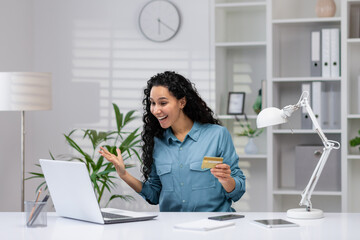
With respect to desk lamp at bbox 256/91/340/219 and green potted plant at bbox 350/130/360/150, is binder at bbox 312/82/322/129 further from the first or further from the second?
desk lamp at bbox 256/91/340/219

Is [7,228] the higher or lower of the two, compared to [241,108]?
lower

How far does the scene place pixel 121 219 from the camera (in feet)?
7.36

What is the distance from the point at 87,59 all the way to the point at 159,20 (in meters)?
0.66

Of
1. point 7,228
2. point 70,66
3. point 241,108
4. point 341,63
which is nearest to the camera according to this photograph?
point 7,228

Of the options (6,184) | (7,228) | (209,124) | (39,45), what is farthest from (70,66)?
(7,228)

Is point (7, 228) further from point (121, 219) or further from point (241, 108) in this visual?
point (241, 108)

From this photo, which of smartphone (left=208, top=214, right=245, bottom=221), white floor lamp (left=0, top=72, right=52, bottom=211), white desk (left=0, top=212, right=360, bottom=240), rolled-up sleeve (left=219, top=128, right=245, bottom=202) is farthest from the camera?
white floor lamp (left=0, top=72, right=52, bottom=211)

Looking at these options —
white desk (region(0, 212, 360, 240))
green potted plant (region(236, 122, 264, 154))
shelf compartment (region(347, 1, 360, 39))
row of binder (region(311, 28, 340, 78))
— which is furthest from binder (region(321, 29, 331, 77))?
white desk (region(0, 212, 360, 240))

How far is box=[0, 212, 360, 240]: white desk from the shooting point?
1.97 meters

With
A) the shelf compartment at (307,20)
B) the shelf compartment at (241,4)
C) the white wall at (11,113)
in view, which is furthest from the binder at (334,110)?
the white wall at (11,113)

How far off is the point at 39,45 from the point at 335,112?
2383 mm

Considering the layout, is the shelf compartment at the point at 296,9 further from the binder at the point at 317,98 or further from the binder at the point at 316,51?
the binder at the point at 317,98

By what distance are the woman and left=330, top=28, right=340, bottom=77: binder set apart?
4.32 ft

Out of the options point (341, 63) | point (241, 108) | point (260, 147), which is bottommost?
point (260, 147)
